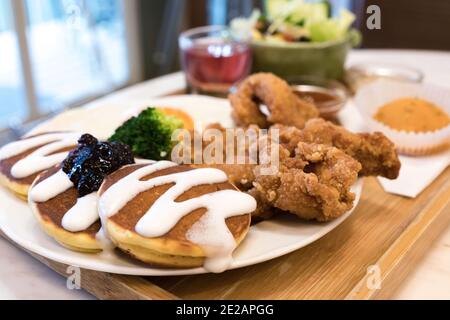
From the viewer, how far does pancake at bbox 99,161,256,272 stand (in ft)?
4.06

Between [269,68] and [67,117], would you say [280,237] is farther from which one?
[269,68]

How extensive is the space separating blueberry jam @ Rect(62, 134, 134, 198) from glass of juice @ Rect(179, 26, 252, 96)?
1283mm

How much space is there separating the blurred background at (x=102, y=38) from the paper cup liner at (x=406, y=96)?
2754mm

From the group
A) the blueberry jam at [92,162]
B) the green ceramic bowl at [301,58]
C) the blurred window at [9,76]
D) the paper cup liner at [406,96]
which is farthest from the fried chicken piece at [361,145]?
the blurred window at [9,76]

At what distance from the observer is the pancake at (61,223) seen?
51.6 inches

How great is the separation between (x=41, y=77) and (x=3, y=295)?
14.4ft

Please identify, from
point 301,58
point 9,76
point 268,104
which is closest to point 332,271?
point 268,104

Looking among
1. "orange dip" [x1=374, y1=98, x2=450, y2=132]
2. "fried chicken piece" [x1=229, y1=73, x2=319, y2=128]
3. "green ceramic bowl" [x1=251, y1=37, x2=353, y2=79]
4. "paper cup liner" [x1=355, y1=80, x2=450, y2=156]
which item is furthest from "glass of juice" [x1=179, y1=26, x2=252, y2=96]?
"orange dip" [x1=374, y1=98, x2=450, y2=132]

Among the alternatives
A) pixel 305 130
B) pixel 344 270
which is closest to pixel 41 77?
pixel 305 130

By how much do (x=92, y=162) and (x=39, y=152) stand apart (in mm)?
297

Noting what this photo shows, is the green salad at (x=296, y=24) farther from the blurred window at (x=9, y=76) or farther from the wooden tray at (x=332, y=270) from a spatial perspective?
the blurred window at (x=9, y=76)

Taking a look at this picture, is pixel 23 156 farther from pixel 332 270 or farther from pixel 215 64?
pixel 215 64

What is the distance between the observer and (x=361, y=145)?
5.61ft

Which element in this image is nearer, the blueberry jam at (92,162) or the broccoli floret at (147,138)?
the blueberry jam at (92,162)
